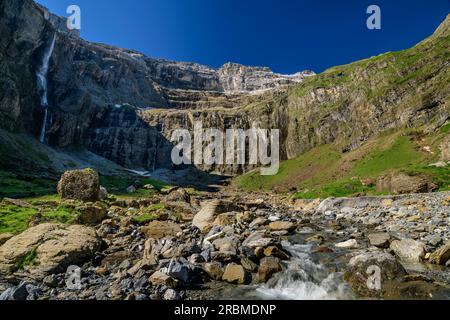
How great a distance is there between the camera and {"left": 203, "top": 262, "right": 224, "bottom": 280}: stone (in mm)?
14844

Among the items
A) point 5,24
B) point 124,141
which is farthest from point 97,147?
point 5,24

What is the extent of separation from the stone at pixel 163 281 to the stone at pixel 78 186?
29.6 metres

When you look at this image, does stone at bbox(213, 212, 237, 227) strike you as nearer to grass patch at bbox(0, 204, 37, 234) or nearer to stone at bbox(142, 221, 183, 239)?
stone at bbox(142, 221, 183, 239)

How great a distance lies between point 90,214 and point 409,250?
24.9 m

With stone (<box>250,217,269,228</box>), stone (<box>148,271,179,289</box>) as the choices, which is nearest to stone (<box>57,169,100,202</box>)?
stone (<box>250,217,269,228</box>)

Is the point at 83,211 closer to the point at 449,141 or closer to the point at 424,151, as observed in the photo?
the point at 449,141

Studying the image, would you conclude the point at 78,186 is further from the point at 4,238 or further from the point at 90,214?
the point at 4,238

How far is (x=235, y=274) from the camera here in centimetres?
1475

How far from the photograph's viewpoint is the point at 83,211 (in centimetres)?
2700

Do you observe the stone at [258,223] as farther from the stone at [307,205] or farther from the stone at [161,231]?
the stone at [307,205]

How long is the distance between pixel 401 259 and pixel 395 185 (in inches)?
974

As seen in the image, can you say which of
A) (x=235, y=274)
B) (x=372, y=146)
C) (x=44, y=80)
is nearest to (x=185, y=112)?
(x=44, y=80)

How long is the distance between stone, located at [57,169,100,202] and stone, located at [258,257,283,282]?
1193 inches

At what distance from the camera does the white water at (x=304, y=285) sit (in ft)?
43.0
